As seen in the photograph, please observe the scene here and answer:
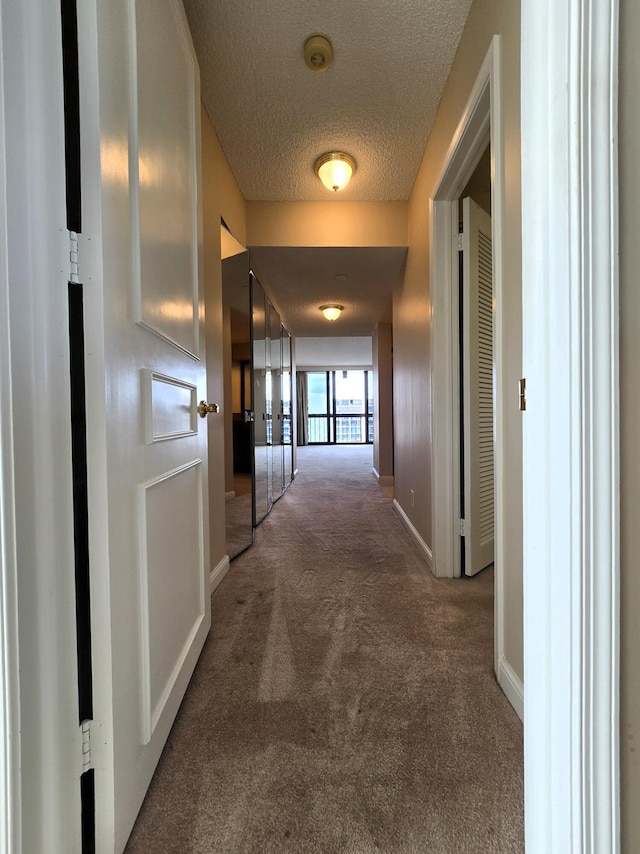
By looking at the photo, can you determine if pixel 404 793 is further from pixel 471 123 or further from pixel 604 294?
pixel 471 123

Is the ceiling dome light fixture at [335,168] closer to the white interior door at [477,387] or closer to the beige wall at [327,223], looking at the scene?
the beige wall at [327,223]

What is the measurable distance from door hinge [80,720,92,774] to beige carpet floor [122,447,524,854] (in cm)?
26

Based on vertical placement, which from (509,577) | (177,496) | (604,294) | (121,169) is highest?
(121,169)

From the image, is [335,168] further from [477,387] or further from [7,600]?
[7,600]

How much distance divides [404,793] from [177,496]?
964 mm

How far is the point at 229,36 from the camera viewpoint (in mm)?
1526

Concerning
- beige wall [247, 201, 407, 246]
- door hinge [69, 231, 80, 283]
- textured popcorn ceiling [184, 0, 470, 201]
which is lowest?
door hinge [69, 231, 80, 283]

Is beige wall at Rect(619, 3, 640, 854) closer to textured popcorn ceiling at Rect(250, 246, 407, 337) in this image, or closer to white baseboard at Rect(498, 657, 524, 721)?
white baseboard at Rect(498, 657, 524, 721)

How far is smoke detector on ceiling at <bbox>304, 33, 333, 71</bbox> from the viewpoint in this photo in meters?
1.53

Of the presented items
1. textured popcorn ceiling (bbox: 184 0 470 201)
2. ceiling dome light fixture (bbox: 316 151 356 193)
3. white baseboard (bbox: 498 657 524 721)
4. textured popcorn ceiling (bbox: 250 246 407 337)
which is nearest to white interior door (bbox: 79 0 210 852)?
textured popcorn ceiling (bbox: 184 0 470 201)

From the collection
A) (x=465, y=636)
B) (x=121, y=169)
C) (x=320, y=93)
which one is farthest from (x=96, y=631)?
(x=320, y=93)

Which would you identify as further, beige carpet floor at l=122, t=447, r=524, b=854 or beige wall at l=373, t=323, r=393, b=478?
beige wall at l=373, t=323, r=393, b=478

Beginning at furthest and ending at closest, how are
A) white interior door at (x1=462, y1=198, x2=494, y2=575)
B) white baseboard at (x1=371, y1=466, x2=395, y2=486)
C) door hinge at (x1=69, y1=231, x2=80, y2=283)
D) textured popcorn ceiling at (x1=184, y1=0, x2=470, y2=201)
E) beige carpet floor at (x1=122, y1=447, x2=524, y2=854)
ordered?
white baseboard at (x1=371, y1=466, x2=395, y2=486), white interior door at (x1=462, y1=198, x2=494, y2=575), textured popcorn ceiling at (x1=184, y1=0, x2=470, y2=201), beige carpet floor at (x1=122, y1=447, x2=524, y2=854), door hinge at (x1=69, y1=231, x2=80, y2=283)

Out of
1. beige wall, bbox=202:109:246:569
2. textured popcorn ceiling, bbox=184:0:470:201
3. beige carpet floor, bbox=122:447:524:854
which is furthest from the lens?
beige wall, bbox=202:109:246:569
